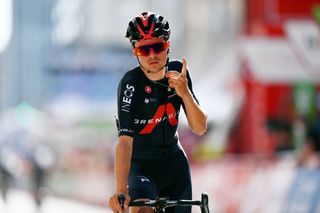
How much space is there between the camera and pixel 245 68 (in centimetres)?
2859

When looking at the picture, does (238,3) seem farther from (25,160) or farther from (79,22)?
(79,22)

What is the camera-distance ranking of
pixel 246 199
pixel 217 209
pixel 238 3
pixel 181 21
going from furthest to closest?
pixel 181 21 → pixel 238 3 → pixel 217 209 → pixel 246 199

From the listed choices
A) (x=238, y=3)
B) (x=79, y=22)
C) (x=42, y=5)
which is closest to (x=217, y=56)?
(x=238, y=3)

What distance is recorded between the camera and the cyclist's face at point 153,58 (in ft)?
26.7

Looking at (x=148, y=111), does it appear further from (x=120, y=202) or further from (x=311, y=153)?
(x=311, y=153)

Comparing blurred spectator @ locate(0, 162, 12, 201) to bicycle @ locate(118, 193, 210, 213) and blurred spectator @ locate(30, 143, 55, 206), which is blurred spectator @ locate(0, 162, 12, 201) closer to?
blurred spectator @ locate(30, 143, 55, 206)

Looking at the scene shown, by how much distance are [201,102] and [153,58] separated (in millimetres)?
27027

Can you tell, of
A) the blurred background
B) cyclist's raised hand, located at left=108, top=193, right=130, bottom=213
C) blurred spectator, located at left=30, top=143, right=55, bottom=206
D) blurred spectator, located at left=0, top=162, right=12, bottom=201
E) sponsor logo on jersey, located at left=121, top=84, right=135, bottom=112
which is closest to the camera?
cyclist's raised hand, located at left=108, top=193, right=130, bottom=213

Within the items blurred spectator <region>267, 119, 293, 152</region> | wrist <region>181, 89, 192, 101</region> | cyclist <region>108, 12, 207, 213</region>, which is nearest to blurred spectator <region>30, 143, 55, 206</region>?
blurred spectator <region>267, 119, 293, 152</region>

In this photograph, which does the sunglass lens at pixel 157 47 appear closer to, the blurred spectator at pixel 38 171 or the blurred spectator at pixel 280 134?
the blurred spectator at pixel 280 134

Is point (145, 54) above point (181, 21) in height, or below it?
above

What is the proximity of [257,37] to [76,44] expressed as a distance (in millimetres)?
15184

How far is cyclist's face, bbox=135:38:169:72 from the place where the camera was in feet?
26.7

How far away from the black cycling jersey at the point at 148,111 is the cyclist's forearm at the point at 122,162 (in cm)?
13
